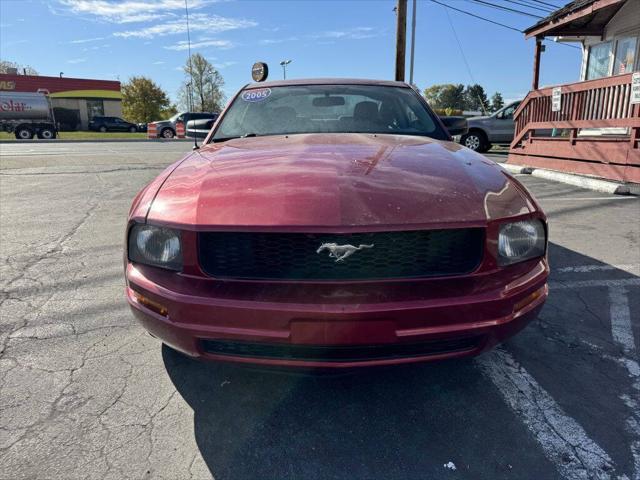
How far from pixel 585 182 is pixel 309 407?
777cm

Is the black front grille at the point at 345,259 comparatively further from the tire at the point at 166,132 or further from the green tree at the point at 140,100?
the green tree at the point at 140,100

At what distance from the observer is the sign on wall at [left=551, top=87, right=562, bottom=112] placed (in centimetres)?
955

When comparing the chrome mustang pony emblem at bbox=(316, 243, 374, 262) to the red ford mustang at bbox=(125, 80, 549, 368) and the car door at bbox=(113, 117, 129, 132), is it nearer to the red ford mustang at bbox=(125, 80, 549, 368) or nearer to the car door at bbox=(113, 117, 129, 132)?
the red ford mustang at bbox=(125, 80, 549, 368)

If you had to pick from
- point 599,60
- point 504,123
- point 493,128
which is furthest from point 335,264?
point 504,123

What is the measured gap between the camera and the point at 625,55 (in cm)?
1212

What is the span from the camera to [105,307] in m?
3.24

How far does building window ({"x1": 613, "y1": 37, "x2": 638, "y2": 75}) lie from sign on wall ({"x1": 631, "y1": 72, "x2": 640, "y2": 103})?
5349 mm

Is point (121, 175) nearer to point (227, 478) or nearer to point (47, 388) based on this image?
point (47, 388)

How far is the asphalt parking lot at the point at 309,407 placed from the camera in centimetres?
181

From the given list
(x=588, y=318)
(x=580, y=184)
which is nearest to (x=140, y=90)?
(x=580, y=184)

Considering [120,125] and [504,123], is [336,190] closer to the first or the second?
Result: [504,123]

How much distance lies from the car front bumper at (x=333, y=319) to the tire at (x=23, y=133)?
36.8 metres

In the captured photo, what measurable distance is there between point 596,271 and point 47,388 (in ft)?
13.4

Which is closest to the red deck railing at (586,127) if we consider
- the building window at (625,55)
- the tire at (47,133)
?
the building window at (625,55)
